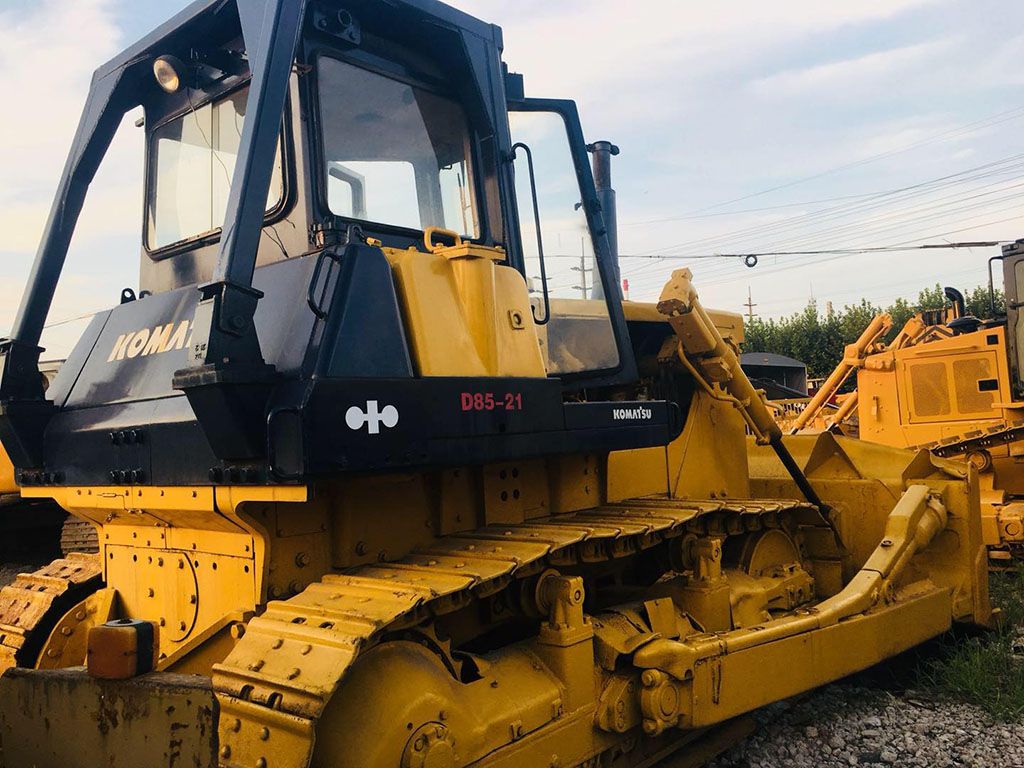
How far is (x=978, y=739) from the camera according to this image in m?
4.44

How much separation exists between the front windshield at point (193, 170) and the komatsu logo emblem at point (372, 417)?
138cm

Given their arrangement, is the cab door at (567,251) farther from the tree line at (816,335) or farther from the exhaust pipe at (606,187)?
the tree line at (816,335)

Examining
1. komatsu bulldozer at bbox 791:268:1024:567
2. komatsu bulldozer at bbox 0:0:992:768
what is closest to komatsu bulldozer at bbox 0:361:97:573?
komatsu bulldozer at bbox 0:0:992:768

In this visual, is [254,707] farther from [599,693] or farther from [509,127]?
[509,127]

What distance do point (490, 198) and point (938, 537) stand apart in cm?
340

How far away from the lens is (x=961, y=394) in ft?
33.5

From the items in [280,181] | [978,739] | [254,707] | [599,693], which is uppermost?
[280,181]

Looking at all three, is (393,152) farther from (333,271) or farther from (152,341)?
(152,341)

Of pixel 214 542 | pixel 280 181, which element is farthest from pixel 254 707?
pixel 280 181

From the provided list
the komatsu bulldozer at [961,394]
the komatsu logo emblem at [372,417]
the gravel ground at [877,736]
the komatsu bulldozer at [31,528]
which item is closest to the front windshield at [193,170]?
the komatsu logo emblem at [372,417]

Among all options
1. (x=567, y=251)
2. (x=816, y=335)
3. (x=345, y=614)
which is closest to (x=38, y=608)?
(x=345, y=614)

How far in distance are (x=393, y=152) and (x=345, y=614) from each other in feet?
5.90

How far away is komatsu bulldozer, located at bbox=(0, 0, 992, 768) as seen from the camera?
112 inches

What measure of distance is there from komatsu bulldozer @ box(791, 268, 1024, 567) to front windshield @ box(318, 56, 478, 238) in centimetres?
652
